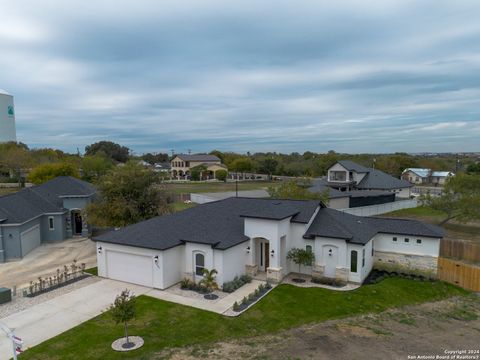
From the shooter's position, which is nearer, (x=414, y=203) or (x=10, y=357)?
(x=10, y=357)

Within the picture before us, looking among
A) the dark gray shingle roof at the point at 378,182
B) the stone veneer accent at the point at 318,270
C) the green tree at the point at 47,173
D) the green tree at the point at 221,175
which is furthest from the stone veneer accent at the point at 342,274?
the green tree at the point at 221,175

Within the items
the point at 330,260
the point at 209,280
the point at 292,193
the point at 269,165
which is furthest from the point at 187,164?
the point at 209,280

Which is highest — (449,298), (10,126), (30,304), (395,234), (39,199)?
(10,126)

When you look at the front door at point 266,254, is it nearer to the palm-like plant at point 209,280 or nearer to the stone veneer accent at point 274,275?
the stone veneer accent at point 274,275

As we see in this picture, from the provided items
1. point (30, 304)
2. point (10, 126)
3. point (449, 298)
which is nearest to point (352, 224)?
point (449, 298)

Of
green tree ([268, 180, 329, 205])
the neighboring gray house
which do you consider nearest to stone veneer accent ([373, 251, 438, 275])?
green tree ([268, 180, 329, 205])

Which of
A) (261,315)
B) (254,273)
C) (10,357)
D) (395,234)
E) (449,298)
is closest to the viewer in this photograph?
(10,357)

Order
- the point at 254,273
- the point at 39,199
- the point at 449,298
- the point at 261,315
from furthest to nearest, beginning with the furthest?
the point at 39,199, the point at 254,273, the point at 449,298, the point at 261,315

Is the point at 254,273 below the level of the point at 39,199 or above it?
below

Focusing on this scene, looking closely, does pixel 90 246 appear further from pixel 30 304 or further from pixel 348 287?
pixel 348 287
